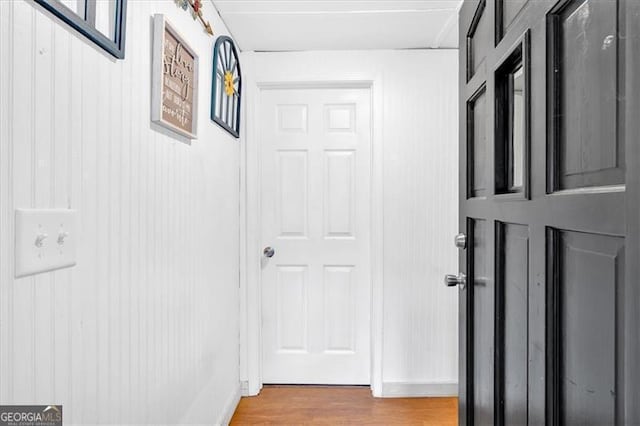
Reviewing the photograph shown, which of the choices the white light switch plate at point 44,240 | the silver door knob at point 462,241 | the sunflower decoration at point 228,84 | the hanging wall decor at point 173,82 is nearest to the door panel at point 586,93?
the silver door knob at point 462,241

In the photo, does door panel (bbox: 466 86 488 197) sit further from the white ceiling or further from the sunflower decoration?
the sunflower decoration

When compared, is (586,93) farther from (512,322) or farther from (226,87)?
(226,87)

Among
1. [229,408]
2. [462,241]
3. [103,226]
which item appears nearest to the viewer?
[103,226]

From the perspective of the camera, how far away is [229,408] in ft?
7.29

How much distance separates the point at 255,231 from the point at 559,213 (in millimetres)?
2047

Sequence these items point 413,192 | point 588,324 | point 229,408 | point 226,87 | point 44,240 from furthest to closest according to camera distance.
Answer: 1. point 413,192
2. point 229,408
3. point 226,87
4. point 44,240
5. point 588,324

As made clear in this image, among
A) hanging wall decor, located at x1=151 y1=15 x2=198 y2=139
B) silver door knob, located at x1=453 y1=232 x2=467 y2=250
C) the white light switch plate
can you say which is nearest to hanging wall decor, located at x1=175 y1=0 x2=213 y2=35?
hanging wall decor, located at x1=151 y1=15 x2=198 y2=139

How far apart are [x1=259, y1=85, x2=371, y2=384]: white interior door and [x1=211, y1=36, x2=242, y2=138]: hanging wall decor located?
288 millimetres

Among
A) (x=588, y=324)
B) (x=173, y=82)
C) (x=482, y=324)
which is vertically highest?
(x=173, y=82)

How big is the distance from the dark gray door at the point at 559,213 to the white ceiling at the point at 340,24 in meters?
1.01

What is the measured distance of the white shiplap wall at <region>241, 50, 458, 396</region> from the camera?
2.49 meters

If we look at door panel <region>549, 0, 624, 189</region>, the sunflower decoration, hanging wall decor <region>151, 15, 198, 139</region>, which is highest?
the sunflower decoration

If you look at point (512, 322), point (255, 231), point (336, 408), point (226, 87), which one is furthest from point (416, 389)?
point (226, 87)

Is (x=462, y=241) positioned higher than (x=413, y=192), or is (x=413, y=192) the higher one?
(x=413, y=192)
